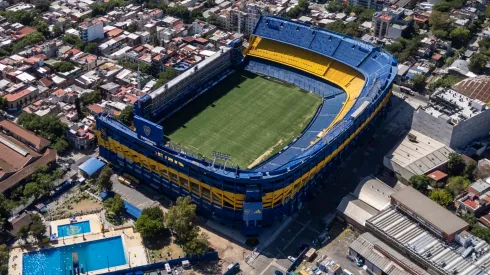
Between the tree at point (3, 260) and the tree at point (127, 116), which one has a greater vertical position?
the tree at point (127, 116)

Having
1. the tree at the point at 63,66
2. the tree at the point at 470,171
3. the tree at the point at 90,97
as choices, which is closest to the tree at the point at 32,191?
the tree at the point at 90,97

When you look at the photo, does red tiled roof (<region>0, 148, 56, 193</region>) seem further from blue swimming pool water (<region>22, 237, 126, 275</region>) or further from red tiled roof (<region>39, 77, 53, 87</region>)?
red tiled roof (<region>39, 77, 53, 87</region>)

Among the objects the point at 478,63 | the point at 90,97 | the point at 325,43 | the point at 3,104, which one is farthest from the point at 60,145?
the point at 478,63

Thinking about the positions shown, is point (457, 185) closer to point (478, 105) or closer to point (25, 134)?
point (478, 105)

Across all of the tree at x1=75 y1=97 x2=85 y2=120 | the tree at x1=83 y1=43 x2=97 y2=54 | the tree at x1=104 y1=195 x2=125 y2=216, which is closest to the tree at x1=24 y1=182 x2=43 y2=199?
the tree at x1=104 y1=195 x2=125 y2=216

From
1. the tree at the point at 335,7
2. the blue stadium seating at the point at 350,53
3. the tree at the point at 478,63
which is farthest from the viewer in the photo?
the tree at the point at 335,7

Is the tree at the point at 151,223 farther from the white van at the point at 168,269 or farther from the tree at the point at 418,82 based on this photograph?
the tree at the point at 418,82

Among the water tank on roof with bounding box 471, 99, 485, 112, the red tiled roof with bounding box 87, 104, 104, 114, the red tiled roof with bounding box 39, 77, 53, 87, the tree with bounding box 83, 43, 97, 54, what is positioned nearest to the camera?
the water tank on roof with bounding box 471, 99, 485, 112
